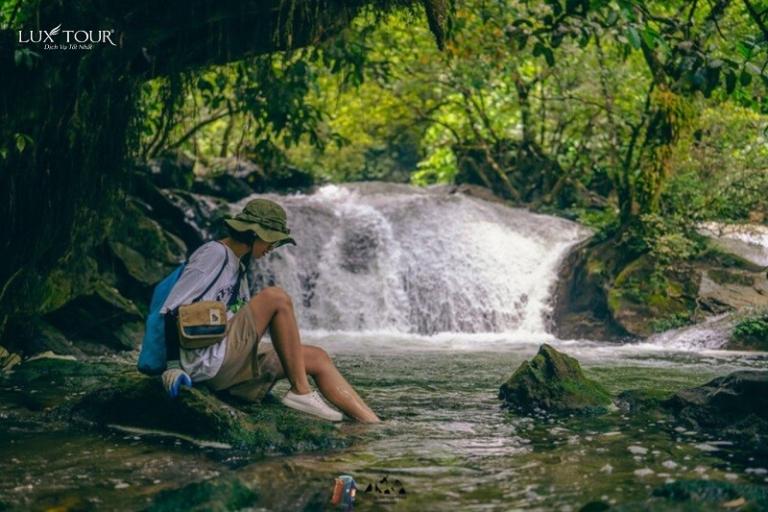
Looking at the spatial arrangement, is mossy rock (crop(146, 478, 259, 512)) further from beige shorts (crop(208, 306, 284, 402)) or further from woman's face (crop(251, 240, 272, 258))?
woman's face (crop(251, 240, 272, 258))

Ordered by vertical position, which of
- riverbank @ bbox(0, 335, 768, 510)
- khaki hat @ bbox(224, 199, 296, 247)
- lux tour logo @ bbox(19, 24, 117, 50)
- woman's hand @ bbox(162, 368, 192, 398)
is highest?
lux tour logo @ bbox(19, 24, 117, 50)

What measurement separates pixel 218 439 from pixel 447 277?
12190mm

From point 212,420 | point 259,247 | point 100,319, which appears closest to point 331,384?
point 212,420

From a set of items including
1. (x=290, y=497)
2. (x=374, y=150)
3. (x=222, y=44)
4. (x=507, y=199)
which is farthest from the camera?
(x=374, y=150)

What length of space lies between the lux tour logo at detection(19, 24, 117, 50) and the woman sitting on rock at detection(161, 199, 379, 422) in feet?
8.61

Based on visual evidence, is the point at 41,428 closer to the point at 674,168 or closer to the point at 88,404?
the point at 88,404

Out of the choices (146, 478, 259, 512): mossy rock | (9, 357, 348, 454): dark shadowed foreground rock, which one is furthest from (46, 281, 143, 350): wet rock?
(146, 478, 259, 512): mossy rock

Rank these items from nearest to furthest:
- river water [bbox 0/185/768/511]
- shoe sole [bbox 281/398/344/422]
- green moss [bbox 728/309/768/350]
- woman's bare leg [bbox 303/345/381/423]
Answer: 1. river water [bbox 0/185/768/511]
2. shoe sole [bbox 281/398/344/422]
3. woman's bare leg [bbox 303/345/381/423]
4. green moss [bbox 728/309/768/350]

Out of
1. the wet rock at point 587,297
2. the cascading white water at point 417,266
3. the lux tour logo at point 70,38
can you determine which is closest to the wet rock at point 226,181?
the cascading white water at point 417,266

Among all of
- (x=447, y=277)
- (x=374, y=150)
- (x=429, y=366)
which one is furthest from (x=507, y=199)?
(x=429, y=366)

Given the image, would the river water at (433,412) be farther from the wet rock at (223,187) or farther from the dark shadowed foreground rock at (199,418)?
the wet rock at (223,187)

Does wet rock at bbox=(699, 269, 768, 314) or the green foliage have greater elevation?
wet rock at bbox=(699, 269, 768, 314)

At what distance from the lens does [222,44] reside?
8039 millimetres

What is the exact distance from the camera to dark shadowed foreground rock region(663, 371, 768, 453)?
596 centimetres
